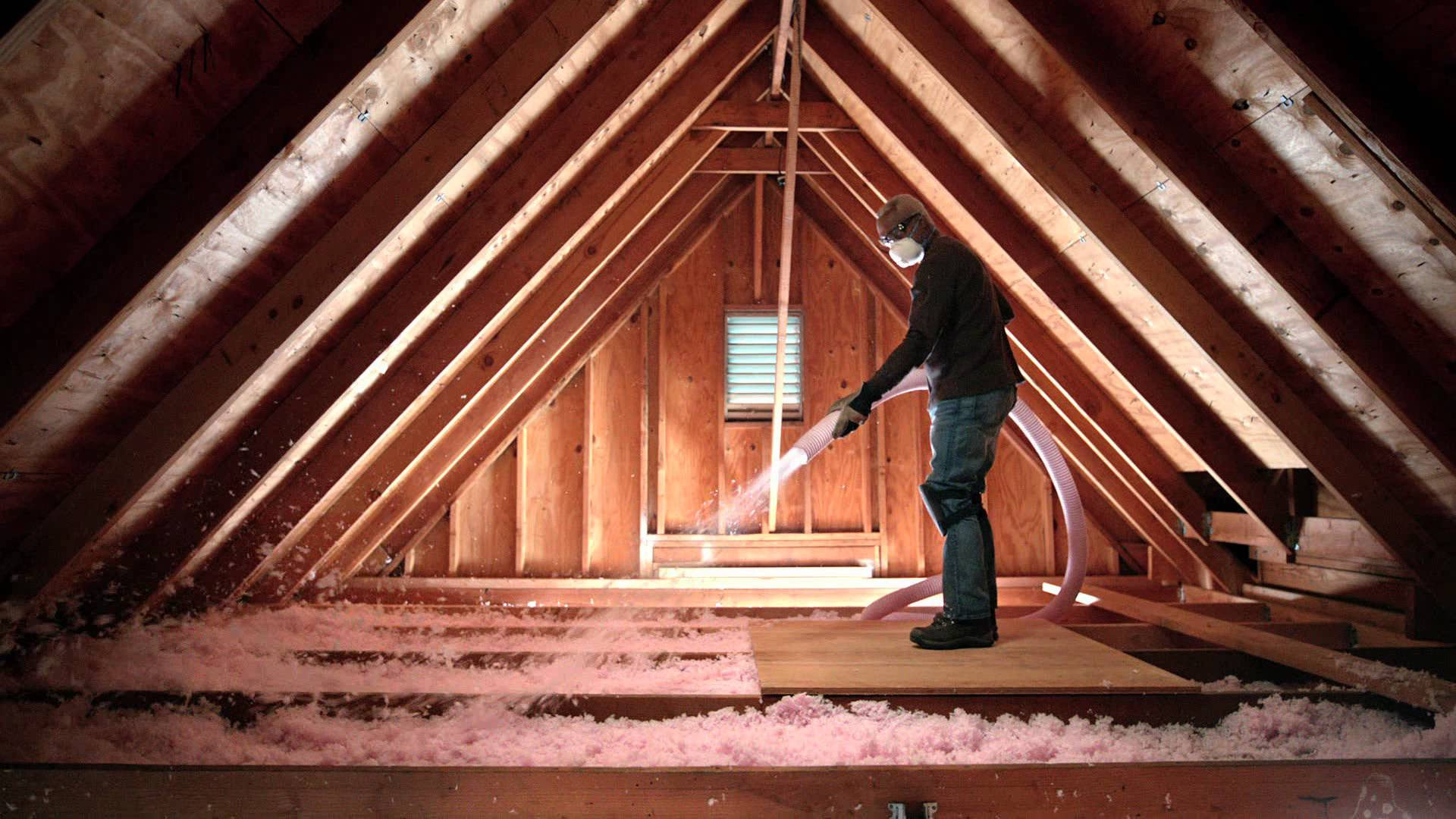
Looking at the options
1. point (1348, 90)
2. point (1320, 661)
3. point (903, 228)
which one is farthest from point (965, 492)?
point (1348, 90)

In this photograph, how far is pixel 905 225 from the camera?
2.36 meters

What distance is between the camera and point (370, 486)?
3.45 m

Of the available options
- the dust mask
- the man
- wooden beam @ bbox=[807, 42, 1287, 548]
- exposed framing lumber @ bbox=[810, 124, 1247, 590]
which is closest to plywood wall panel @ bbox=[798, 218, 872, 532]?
exposed framing lumber @ bbox=[810, 124, 1247, 590]

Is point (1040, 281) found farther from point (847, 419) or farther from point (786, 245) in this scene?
point (786, 245)

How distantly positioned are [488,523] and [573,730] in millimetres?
2968

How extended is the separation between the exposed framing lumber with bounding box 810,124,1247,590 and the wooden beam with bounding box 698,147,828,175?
11cm

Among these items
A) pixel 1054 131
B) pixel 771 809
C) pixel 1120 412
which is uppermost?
pixel 1054 131

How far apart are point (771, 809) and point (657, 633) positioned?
4.57 feet

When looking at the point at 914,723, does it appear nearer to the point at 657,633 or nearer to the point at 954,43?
the point at 657,633

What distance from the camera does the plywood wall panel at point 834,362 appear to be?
474 centimetres

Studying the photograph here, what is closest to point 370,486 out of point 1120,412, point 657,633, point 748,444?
point 657,633

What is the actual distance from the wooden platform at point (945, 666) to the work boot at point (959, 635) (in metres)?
0.03

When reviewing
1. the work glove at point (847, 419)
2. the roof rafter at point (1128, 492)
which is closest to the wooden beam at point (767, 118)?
the roof rafter at point (1128, 492)

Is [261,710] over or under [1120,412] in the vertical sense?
under
